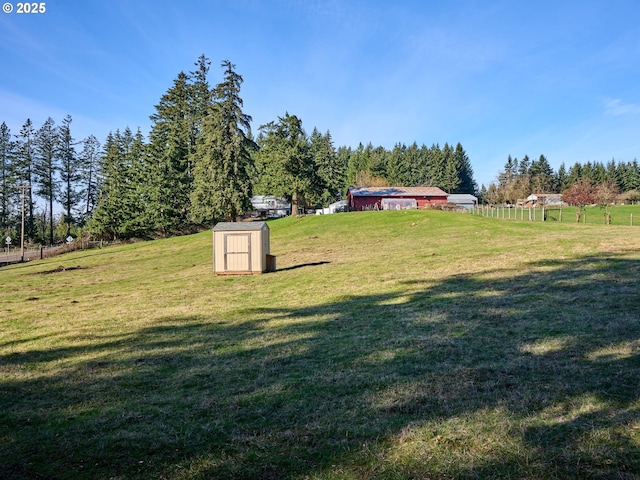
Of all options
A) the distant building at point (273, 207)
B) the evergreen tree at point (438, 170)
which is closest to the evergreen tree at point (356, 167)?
the evergreen tree at point (438, 170)

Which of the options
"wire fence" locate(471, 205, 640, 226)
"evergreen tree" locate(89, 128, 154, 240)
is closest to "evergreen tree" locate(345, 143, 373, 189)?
"wire fence" locate(471, 205, 640, 226)

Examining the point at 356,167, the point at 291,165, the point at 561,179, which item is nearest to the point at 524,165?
the point at 561,179

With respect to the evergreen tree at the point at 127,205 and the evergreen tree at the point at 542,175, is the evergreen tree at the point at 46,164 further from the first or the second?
the evergreen tree at the point at 542,175

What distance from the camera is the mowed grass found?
11.0ft

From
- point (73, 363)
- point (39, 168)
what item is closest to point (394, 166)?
point (39, 168)

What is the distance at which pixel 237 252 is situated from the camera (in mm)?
18078

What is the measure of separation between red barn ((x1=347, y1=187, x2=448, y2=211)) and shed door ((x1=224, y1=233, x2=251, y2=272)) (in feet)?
159

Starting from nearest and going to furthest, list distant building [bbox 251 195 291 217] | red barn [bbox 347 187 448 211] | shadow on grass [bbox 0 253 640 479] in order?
1. shadow on grass [bbox 0 253 640 479]
2. red barn [bbox 347 187 448 211]
3. distant building [bbox 251 195 291 217]

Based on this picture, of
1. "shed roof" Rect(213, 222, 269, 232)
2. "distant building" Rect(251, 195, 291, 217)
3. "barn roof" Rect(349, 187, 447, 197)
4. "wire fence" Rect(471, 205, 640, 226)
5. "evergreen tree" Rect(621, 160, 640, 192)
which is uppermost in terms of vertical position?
"evergreen tree" Rect(621, 160, 640, 192)

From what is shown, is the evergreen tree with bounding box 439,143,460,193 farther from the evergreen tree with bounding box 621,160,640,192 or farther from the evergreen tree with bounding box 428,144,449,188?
the evergreen tree with bounding box 621,160,640,192

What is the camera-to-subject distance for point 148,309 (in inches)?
456

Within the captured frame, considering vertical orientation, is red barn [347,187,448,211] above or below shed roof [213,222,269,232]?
above

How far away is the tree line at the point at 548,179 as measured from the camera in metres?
87.0

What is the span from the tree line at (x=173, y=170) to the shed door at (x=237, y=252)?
28.3 metres
